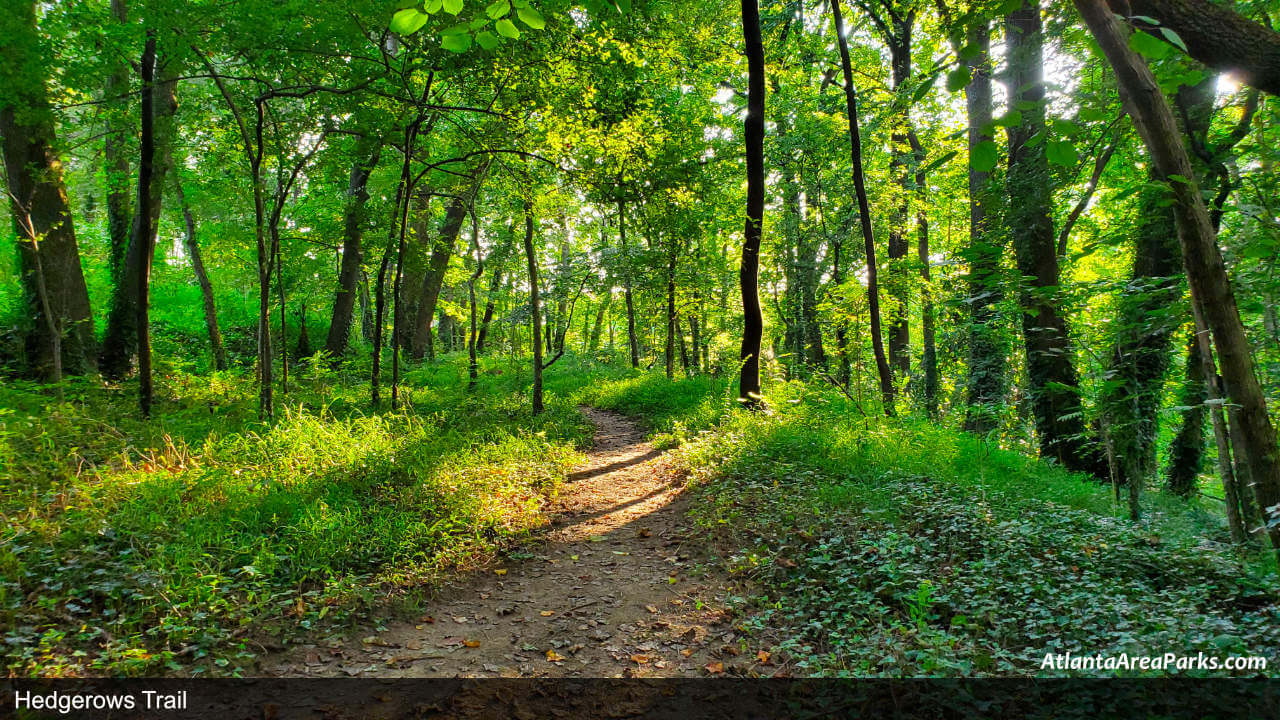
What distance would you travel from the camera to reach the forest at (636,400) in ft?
10.1

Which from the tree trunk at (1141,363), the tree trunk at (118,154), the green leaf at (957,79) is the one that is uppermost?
the tree trunk at (118,154)

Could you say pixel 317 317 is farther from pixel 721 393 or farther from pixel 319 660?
pixel 319 660

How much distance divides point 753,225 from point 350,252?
982 centimetres

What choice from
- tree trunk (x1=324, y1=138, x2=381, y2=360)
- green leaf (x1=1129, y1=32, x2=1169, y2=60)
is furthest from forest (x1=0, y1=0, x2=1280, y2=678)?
tree trunk (x1=324, y1=138, x2=381, y2=360)

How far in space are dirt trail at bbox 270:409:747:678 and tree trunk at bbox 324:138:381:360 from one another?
8309mm

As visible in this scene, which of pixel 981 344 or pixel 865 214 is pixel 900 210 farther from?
pixel 981 344

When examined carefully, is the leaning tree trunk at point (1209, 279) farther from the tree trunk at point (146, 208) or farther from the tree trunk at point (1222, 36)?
the tree trunk at point (146, 208)

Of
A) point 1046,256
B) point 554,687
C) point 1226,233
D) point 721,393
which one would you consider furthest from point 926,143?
point 554,687

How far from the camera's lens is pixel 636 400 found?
44.4 ft

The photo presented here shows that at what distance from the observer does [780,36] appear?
12.3 metres

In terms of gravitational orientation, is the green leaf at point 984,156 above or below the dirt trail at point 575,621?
above

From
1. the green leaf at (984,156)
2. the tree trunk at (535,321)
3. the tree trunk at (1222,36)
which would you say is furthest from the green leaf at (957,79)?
the tree trunk at (535,321)

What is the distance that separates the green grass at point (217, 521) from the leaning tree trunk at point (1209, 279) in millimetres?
5560

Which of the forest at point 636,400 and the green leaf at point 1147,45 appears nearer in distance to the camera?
the green leaf at point 1147,45
